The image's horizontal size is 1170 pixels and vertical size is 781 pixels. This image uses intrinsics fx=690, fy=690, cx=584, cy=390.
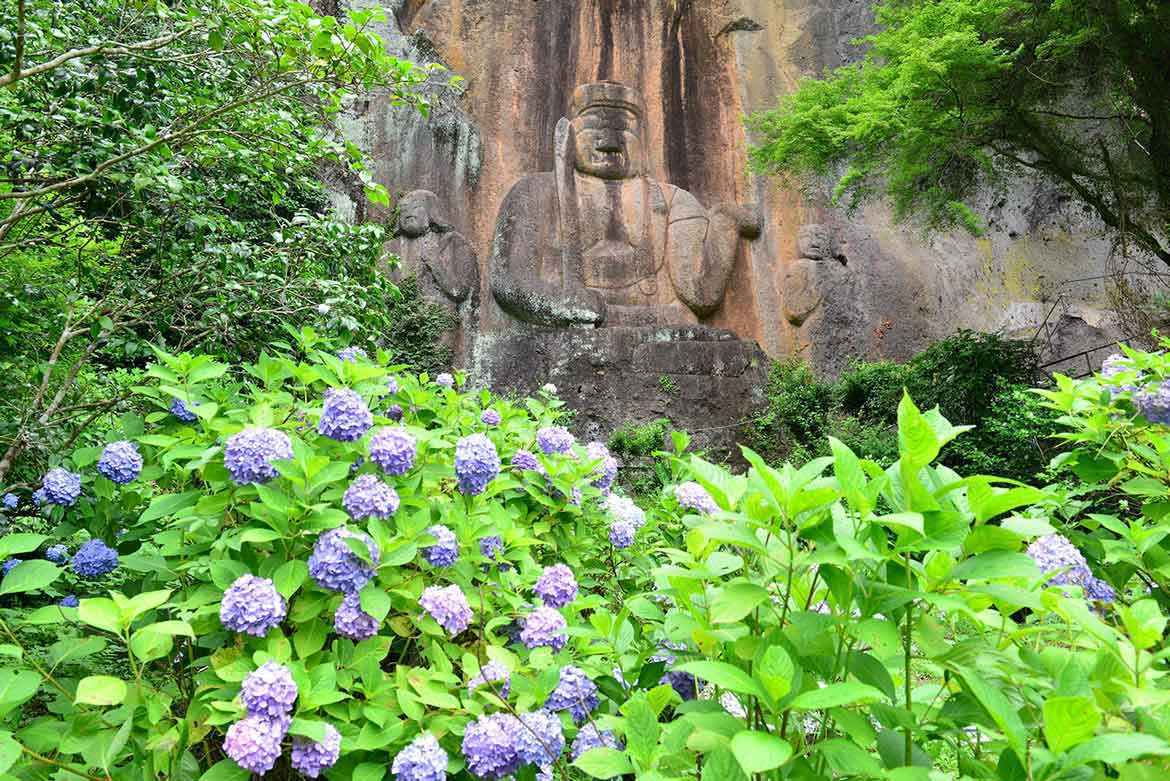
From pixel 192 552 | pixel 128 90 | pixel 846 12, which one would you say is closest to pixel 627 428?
pixel 128 90

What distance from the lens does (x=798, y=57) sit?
12016 mm

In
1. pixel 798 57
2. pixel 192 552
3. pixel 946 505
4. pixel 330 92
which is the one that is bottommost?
pixel 192 552

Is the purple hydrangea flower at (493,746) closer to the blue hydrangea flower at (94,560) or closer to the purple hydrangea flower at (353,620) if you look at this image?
the purple hydrangea flower at (353,620)

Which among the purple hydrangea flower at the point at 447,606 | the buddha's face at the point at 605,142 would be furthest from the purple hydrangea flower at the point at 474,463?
the buddha's face at the point at 605,142

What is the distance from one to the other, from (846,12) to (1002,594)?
1336 cm

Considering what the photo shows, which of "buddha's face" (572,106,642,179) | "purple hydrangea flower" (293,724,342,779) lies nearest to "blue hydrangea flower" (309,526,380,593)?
"purple hydrangea flower" (293,724,342,779)

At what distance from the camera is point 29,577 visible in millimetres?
1222

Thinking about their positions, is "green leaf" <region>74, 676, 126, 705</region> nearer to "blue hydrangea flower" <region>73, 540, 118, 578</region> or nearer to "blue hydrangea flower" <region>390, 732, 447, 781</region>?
"blue hydrangea flower" <region>390, 732, 447, 781</region>

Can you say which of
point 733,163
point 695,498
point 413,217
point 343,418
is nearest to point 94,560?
Result: point 343,418

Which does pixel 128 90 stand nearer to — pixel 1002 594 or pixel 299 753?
pixel 299 753

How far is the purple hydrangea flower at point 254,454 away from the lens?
4.42ft

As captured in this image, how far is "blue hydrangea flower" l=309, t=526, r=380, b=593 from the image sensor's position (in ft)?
4.29

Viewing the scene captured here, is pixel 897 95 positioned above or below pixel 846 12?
below

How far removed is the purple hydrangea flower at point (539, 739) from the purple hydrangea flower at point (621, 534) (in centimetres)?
82
